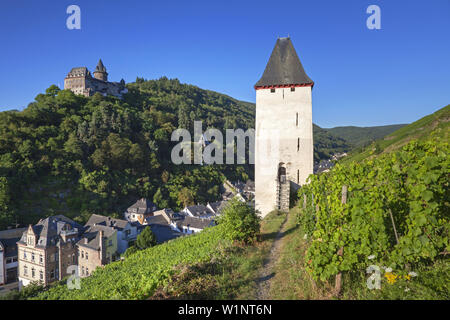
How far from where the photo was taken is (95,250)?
30.2 meters

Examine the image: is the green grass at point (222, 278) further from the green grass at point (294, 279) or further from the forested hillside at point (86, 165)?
the forested hillside at point (86, 165)

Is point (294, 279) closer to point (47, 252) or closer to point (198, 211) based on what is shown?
point (47, 252)

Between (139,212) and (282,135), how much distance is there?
46108 mm

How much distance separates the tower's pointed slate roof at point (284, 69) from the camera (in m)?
16.2

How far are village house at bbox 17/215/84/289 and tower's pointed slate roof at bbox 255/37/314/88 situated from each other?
31.2 meters

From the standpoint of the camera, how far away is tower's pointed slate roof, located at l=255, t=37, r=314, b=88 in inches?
639

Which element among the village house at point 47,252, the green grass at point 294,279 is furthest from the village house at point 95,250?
the green grass at point 294,279

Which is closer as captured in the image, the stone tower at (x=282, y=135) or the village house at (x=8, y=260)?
the stone tower at (x=282, y=135)

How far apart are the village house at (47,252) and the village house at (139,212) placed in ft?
69.0

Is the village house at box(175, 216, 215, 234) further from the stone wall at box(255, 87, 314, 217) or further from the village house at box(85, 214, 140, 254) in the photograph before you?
the stone wall at box(255, 87, 314, 217)

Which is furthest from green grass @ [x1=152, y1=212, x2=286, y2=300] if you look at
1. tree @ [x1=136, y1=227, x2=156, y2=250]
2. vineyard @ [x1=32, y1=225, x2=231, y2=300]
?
tree @ [x1=136, y1=227, x2=156, y2=250]

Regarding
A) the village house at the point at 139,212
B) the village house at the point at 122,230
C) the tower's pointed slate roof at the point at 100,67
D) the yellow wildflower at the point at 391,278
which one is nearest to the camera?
the yellow wildflower at the point at 391,278

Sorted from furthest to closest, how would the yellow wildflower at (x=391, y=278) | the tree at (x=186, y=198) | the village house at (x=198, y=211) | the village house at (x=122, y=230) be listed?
1. the tree at (x=186, y=198)
2. the village house at (x=198, y=211)
3. the village house at (x=122, y=230)
4. the yellow wildflower at (x=391, y=278)

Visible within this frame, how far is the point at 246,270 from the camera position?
7.08m
